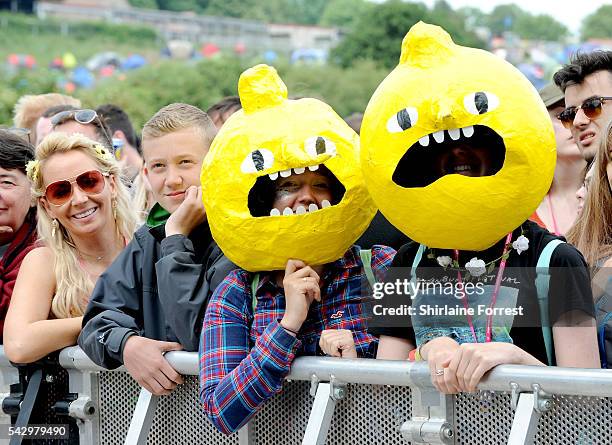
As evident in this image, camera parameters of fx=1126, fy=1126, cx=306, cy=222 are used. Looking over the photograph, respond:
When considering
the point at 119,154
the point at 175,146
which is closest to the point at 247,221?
the point at 175,146

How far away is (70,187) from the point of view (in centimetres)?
400

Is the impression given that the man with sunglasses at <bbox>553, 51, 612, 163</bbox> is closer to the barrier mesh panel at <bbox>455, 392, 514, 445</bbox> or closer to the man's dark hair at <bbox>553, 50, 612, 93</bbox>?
the man's dark hair at <bbox>553, 50, 612, 93</bbox>

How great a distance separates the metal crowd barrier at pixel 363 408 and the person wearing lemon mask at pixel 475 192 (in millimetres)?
96

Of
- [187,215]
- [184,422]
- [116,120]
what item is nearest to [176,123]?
[187,215]

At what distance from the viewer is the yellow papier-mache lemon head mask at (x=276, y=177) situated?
301 centimetres

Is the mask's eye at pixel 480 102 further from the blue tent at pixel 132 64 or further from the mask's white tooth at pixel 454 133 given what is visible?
the blue tent at pixel 132 64

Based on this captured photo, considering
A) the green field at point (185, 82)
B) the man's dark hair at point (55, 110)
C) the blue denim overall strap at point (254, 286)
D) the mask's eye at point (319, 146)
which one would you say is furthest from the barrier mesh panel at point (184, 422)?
the green field at point (185, 82)

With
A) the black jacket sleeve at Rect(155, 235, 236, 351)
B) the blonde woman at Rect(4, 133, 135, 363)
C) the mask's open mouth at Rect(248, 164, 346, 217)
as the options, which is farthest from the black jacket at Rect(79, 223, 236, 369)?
the mask's open mouth at Rect(248, 164, 346, 217)

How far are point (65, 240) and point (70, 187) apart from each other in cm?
22

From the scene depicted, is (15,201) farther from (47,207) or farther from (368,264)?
(368,264)

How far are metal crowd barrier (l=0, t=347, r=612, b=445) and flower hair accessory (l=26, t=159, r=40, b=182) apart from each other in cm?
74

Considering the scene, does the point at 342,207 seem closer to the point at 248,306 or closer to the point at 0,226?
the point at 248,306

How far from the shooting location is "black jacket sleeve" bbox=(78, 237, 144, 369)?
3393mm

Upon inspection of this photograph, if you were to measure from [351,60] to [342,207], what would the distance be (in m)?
76.2
